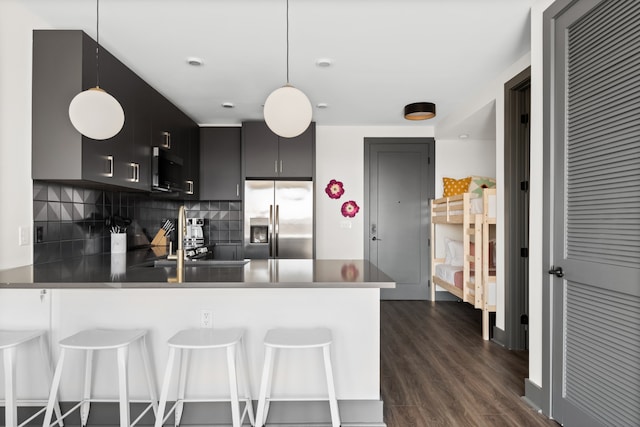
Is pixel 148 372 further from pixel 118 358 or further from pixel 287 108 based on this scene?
pixel 287 108

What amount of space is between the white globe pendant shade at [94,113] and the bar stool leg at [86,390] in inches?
47.4

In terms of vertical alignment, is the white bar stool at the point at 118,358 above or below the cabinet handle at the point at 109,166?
below

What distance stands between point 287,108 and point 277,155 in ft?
8.60

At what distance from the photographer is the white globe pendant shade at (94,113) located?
2088 mm

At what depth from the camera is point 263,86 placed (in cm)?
364

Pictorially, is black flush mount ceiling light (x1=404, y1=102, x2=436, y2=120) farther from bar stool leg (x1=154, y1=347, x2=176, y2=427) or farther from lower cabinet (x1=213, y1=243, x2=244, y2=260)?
bar stool leg (x1=154, y1=347, x2=176, y2=427)

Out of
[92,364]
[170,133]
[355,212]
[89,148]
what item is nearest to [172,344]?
[92,364]

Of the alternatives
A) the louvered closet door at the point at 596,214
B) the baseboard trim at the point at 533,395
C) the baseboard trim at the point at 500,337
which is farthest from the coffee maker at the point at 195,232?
the louvered closet door at the point at 596,214

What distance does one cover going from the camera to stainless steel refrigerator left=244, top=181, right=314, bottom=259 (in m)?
4.73

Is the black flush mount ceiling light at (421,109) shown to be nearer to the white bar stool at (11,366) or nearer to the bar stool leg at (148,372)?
the bar stool leg at (148,372)

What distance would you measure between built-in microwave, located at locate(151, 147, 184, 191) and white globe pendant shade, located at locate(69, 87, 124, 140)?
4.29ft

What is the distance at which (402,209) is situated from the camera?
5.36 meters

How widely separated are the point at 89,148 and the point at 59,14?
0.82m

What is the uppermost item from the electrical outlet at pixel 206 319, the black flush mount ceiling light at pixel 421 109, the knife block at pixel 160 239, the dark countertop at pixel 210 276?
the black flush mount ceiling light at pixel 421 109
